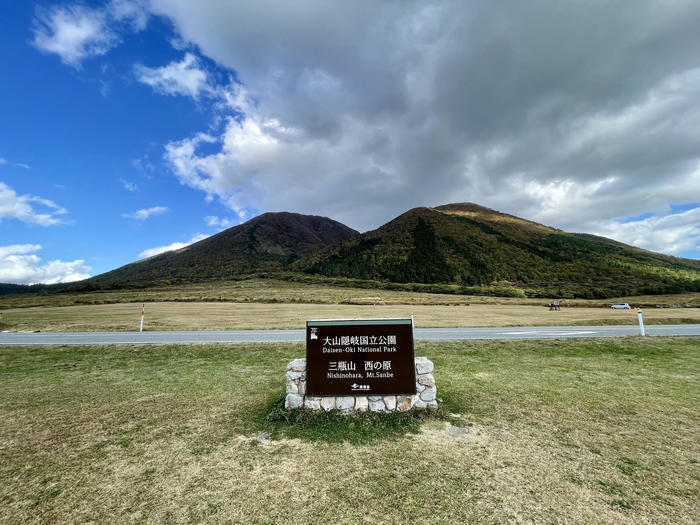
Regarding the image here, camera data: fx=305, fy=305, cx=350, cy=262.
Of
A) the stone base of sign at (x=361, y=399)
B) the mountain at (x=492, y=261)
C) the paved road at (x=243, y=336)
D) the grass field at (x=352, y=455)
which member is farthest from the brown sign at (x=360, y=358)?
the mountain at (x=492, y=261)

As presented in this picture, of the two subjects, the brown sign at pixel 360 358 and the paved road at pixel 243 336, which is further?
the paved road at pixel 243 336

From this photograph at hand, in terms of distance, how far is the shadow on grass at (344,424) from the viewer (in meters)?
6.34

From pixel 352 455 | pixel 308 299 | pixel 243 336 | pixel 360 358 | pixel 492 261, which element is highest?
pixel 492 261

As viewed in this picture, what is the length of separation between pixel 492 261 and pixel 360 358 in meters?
111

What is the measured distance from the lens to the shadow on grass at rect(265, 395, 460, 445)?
6.34 m

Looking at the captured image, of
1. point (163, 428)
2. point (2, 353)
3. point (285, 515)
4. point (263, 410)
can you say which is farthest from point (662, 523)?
point (2, 353)

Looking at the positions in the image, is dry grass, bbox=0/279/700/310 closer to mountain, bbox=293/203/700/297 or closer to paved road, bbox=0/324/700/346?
mountain, bbox=293/203/700/297

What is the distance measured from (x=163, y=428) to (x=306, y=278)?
94630 mm

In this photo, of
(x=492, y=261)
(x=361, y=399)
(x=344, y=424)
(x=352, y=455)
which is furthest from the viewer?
(x=492, y=261)

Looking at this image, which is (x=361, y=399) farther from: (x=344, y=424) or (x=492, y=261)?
(x=492, y=261)

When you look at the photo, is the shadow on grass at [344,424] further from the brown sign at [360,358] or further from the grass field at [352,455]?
the brown sign at [360,358]

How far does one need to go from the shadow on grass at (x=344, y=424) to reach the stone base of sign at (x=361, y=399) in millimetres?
118

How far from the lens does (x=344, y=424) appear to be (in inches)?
269

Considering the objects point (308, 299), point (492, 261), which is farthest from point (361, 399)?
point (492, 261)
